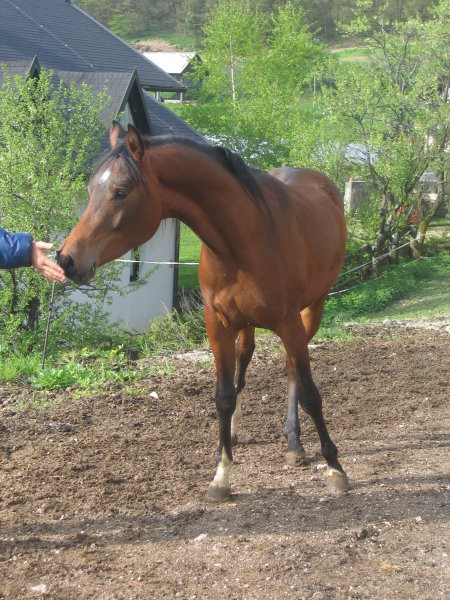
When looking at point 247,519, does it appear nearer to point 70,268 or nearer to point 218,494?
point 218,494

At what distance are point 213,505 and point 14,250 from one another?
190 cm

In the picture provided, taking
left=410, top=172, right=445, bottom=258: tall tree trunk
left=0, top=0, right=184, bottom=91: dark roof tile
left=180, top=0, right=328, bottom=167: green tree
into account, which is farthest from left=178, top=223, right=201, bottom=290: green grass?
left=410, top=172, right=445, bottom=258: tall tree trunk

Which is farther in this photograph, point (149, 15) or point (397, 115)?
point (149, 15)

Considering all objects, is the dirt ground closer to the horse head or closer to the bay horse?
the bay horse

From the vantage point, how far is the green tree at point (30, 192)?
10508 millimetres

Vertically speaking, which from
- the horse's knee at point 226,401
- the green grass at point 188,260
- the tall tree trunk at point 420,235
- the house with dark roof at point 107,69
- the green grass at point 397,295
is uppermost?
the house with dark roof at point 107,69

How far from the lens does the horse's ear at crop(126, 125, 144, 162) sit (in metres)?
3.83

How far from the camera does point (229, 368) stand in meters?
4.81

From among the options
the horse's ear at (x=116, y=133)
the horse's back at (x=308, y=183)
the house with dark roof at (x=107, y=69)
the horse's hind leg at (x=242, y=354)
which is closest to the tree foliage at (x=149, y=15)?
the house with dark roof at (x=107, y=69)

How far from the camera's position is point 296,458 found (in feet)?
17.9

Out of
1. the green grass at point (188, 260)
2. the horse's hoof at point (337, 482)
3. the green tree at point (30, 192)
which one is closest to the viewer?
the horse's hoof at point (337, 482)

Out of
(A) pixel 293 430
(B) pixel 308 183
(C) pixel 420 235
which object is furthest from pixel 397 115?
(A) pixel 293 430

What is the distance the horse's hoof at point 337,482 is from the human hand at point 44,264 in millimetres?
2141

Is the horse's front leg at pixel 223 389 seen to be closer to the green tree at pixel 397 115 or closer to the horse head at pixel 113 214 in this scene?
the horse head at pixel 113 214
